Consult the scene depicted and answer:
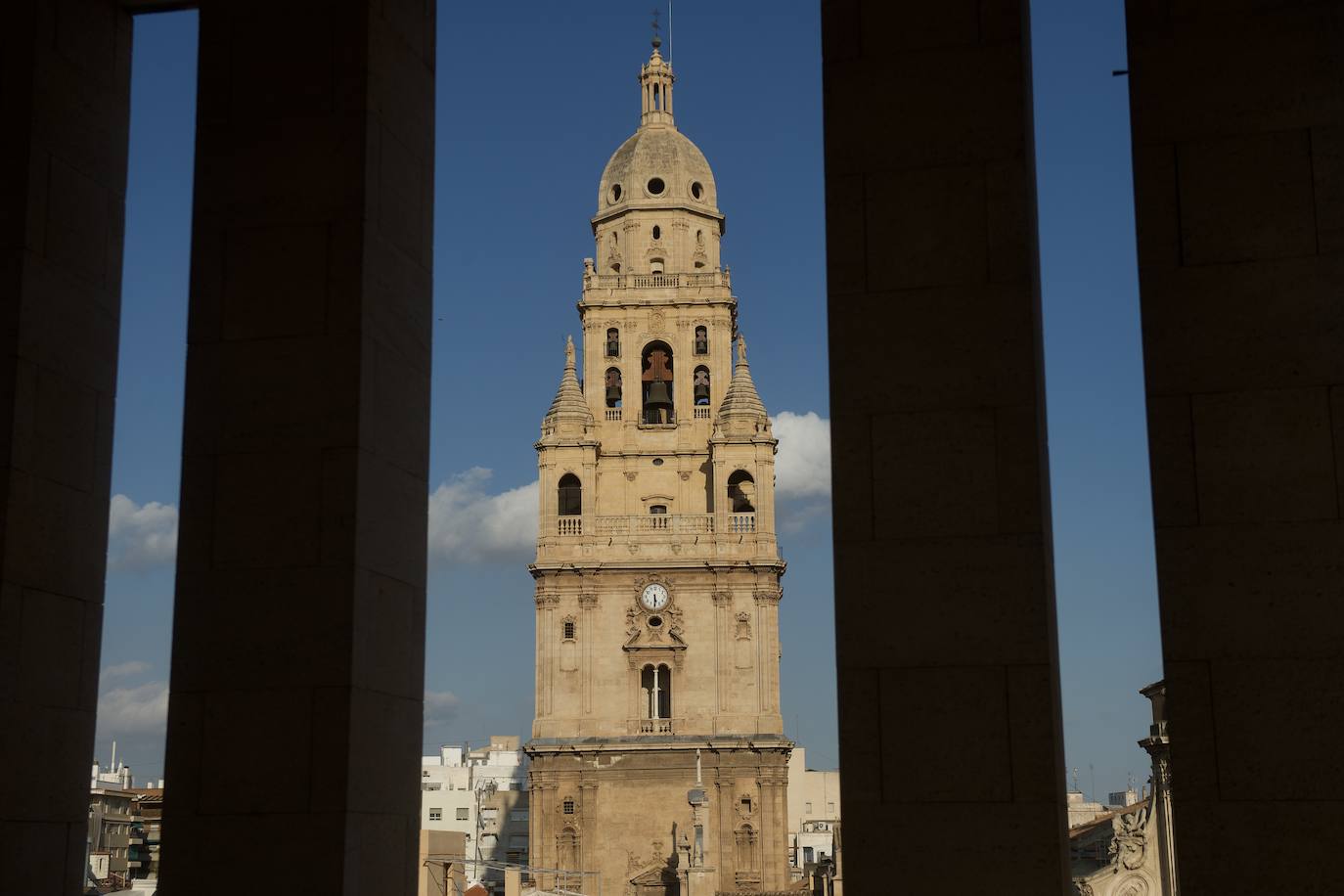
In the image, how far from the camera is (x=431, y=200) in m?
10.4

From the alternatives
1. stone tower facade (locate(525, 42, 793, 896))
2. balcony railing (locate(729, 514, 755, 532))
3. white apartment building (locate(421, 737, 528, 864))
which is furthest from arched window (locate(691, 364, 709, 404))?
white apartment building (locate(421, 737, 528, 864))

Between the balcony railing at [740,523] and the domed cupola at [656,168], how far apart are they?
43.0 feet

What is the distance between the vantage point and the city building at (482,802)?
362 ft

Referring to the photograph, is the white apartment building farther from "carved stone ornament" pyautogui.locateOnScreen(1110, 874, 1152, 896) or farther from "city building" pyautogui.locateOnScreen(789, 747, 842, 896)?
"carved stone ornament" pyautogui.locateOnScreen(1110, 874, 1152, 896)

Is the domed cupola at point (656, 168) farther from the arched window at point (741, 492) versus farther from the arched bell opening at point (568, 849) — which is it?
the arched bell opening at point (568, 849)

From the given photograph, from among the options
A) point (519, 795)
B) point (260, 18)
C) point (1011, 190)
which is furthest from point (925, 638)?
point (519, 795)

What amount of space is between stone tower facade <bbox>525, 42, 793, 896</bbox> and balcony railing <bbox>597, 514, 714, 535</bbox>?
0.07 metres

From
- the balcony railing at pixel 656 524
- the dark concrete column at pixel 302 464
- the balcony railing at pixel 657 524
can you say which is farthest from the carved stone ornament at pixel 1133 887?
the balcony railing at pixel 656 524

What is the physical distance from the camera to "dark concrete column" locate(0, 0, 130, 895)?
9.69 meters

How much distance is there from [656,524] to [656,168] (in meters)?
15.2

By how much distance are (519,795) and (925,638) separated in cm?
11120

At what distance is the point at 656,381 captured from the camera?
78.8 m

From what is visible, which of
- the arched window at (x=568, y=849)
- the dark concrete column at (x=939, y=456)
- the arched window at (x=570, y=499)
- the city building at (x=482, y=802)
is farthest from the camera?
the city building at (x=482, y=802)

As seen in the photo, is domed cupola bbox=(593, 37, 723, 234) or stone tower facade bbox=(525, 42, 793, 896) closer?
stone tower facade bbox=(525, 42, 793, 896)
